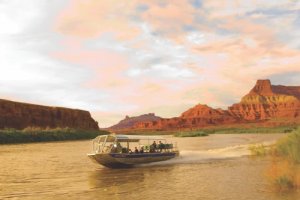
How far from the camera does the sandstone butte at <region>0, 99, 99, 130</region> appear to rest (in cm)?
9888

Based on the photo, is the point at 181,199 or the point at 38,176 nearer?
the point at 181,199

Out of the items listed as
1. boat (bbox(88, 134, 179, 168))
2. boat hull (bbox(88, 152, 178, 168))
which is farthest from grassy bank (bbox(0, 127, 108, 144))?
boat hull (bbox(88, 152, 178, 168))

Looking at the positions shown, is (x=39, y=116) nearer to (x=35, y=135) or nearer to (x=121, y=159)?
(x=35, y=135)

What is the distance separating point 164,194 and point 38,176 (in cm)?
967

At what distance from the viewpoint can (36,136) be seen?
73.4m

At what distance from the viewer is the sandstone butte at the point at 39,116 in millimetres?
98875

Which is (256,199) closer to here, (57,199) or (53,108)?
(57,199)

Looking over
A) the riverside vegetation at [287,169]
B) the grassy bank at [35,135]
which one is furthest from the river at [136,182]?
the grassy bank at [35,135]

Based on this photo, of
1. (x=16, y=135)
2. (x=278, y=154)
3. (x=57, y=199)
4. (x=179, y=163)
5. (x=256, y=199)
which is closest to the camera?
(x=256, y=199)

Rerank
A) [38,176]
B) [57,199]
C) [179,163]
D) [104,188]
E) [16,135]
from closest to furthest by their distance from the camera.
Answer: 1. [57,199]
2. [104,188]
3. [38,176]
4. [179,163]
5. [16,135]

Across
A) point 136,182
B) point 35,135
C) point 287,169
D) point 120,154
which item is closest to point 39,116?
point 35,135

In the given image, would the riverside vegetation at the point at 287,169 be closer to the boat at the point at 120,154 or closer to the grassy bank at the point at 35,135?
the boat at the point at 120,154

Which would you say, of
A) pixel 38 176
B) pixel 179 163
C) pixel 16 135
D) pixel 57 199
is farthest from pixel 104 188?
pixel 16 135

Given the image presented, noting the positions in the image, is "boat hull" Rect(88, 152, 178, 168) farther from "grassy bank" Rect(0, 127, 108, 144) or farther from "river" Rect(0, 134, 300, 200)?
"grassy bank" Rect(0, 127, 108, 144)
